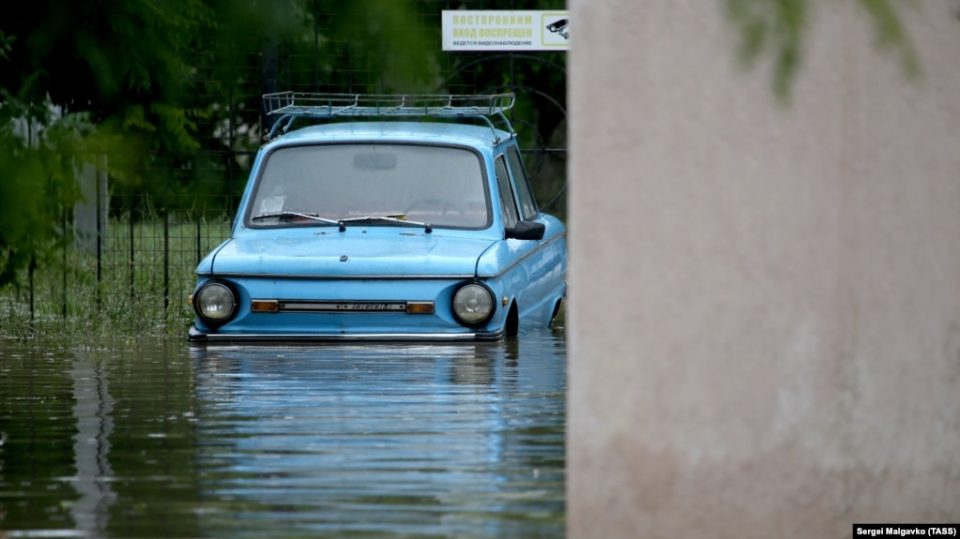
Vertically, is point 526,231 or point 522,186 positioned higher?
point 522,186

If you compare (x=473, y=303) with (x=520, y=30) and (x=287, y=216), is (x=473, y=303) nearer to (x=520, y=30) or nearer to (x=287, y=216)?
(x=287, y=216)

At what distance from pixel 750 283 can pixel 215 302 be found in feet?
19.1

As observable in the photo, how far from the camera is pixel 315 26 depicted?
4152mm

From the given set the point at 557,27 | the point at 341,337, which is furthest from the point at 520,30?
the point at 341,337

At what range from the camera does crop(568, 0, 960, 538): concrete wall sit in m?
5.23

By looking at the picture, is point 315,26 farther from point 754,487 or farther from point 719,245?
point 754,487

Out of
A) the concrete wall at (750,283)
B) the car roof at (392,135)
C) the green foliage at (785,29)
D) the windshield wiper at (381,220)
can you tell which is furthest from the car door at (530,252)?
the green foliage at (785,29)

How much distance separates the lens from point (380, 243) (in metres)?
11.0

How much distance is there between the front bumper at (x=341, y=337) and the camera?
10.5m

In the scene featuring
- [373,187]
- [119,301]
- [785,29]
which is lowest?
[119,301]

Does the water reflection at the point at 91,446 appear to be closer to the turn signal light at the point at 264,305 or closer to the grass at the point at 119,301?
the turn signal light at the point at 264,305

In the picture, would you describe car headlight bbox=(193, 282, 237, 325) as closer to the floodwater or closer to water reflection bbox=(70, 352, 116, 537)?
the floodwater

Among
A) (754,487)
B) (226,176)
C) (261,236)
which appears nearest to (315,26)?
(226,176)

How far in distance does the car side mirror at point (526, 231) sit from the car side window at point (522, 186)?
3.29ft
